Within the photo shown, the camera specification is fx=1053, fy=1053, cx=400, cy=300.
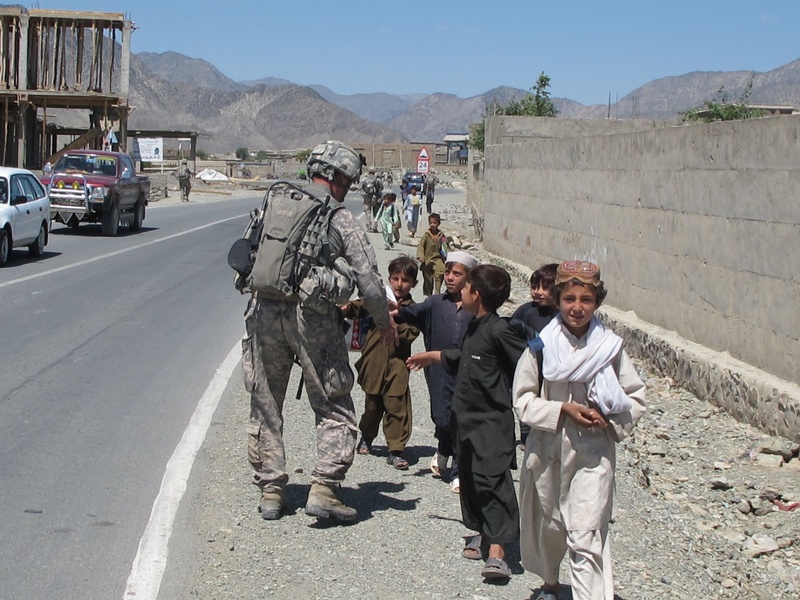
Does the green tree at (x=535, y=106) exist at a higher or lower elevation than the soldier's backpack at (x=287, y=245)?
higher

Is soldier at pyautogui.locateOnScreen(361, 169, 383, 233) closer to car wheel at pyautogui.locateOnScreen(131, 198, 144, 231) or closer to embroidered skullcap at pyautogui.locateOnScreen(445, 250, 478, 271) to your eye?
car wheel at pyautogui.locateOnScreen(131, 198, 144, 231)

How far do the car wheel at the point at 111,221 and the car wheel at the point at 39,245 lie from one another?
5.75 m

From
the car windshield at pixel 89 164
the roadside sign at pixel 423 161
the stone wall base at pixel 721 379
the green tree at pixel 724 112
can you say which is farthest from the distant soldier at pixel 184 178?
the stone wall base at pixel 721 379

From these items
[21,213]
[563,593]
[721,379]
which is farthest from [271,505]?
[21,213]

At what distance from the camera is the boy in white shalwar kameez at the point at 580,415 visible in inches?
169

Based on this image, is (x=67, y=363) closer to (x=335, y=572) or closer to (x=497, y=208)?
(x=335, y=572)

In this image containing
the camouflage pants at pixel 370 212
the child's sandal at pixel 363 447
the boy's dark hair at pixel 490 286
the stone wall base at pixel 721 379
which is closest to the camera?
the boy's dark hair at pixel 490 286

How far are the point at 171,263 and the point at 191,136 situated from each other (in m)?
49.4

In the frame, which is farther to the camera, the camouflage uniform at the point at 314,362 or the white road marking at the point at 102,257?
the white road marking at the point at 102,257

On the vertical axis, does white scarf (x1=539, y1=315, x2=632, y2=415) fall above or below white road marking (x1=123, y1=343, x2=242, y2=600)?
above

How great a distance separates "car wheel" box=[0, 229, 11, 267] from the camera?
17.8 meters

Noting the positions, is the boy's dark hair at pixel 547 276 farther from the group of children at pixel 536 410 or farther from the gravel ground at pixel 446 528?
the gravel ground at pixel 446 528

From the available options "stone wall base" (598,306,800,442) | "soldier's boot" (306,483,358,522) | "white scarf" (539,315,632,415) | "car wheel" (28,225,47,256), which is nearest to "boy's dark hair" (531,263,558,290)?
"soldier's boot" (306,483,358,522)

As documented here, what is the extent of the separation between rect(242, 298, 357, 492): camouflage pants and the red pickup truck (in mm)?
21112
